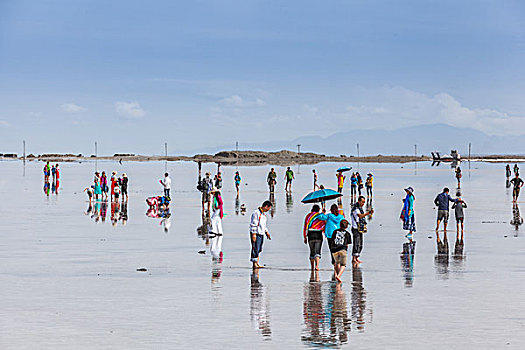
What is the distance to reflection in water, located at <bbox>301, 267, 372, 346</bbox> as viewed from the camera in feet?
38.1

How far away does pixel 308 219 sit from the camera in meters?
17.9

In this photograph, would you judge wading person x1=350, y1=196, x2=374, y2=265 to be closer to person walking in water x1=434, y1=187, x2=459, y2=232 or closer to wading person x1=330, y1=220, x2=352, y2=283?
wading person x1=330, y1=220, x2=352, y2=283

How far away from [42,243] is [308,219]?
896cm


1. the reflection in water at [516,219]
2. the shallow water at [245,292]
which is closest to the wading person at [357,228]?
the shallow water at [245,292]

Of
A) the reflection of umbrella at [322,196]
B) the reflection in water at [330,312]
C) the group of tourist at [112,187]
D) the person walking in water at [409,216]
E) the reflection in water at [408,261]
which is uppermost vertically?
the group of tourist at [112,187]

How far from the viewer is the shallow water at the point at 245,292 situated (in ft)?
38.5

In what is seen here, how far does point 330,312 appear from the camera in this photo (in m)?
13.3

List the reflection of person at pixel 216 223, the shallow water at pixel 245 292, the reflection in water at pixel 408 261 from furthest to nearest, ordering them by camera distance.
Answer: the reflection of person at pixel 216 223, the reflection in water at pixel 408 261, the shallow water at pixel 245 292

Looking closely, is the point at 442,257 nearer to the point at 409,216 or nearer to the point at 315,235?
the point at 409,216

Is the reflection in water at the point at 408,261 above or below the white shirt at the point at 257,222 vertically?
below

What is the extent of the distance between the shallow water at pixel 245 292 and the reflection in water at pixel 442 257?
0.07 metres

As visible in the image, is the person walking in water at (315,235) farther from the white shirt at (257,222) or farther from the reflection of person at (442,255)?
the reflection of person at (442,255)

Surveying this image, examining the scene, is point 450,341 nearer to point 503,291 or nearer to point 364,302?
point 364,302

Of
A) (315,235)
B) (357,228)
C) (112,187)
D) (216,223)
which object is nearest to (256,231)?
(315,235)
